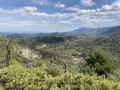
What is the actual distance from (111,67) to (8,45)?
21.0 meters

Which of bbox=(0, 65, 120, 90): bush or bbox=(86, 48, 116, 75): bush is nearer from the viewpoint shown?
bbox=(0, 65, 120, 90): bush

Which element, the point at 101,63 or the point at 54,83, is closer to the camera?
the point at 54,83

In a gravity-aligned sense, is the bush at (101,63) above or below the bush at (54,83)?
below

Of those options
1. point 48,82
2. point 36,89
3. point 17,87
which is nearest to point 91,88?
point 48,82

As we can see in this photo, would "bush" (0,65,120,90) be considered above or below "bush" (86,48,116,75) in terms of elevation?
above

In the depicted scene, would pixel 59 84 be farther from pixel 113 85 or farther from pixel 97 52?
pixel 97 52

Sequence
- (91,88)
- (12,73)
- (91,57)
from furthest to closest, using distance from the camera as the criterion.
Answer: (91,57), (12,73), (91,88)

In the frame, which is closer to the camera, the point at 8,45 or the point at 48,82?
the point at 48,82

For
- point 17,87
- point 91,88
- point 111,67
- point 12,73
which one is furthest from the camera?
point 111,67

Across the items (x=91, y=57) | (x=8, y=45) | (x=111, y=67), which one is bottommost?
(x=111, y=67)

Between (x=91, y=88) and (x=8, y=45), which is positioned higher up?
(x=8, y=45)

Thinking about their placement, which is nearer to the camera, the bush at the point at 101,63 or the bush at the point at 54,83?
the bush at the point at 54,83

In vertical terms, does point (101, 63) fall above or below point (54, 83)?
below

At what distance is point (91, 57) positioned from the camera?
824 inches
